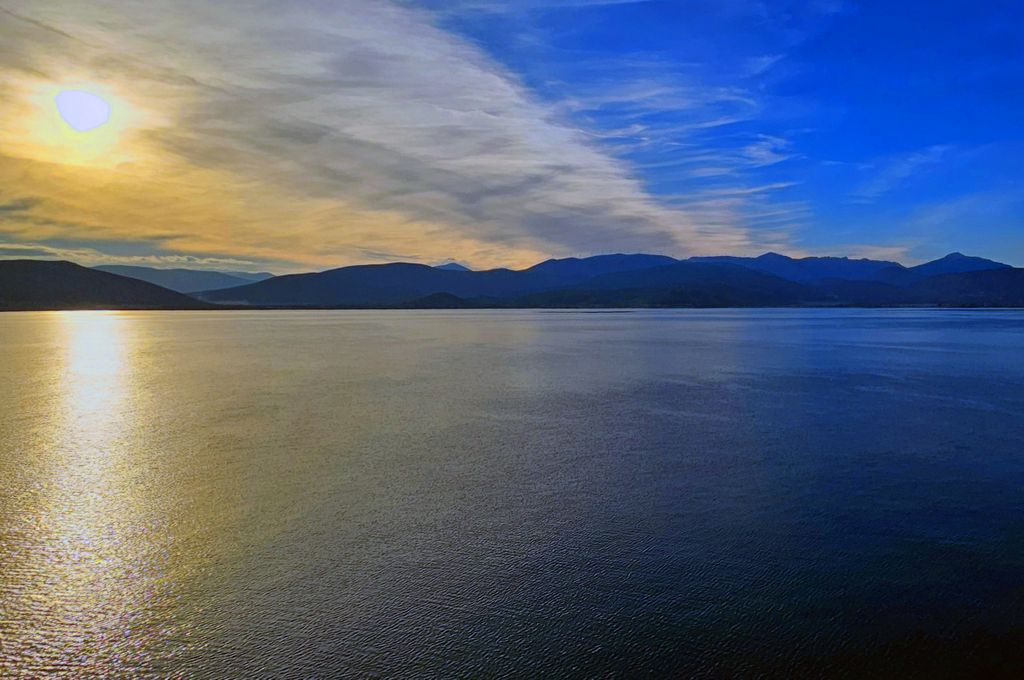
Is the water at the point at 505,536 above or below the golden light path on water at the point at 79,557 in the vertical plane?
above

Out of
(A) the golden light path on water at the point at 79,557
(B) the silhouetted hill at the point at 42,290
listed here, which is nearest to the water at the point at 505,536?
(A) the golden light path on water at the point at 79,557

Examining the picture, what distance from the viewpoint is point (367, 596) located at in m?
6.33

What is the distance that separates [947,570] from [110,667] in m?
8.30

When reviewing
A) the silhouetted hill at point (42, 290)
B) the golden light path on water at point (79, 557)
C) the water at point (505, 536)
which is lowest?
the golden light path on water at point (79, 557)

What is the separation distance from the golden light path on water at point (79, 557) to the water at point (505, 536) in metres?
0.03

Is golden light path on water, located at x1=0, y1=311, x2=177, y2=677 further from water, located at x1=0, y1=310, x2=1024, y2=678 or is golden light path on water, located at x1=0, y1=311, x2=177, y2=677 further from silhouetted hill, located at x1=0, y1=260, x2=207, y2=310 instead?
silhouetted hill, located at x1=0, y1=260, x2=207, y2=310

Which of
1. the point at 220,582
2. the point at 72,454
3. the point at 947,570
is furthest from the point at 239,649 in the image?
the point at 72,454

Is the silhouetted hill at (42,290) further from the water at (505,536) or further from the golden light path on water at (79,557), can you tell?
the golden light path on water at (79,557)

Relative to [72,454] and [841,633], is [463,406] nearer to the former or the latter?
[72,454]

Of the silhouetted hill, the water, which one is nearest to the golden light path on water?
the water

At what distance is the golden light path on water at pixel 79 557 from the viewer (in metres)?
5.46

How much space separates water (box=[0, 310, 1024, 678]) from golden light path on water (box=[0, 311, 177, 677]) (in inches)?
1.4

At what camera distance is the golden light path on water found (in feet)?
17.9

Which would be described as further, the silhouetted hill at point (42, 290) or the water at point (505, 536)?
the silhouetted hill at point (42, 290)
